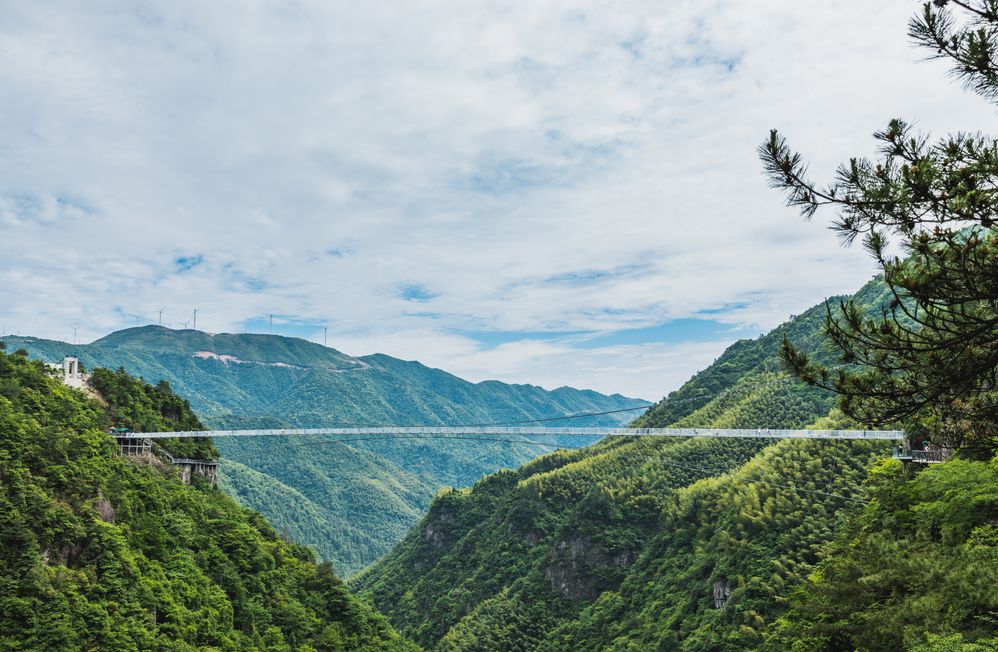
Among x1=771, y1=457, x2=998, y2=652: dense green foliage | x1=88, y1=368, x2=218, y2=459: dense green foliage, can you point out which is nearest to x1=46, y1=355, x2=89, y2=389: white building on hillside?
x1=88, y1=368, x2=218, y2=459: dense green foliage

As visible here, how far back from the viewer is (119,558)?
857 inches

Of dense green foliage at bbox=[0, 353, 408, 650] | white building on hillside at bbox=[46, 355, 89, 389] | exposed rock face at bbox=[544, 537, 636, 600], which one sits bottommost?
exposed rock face at bbox=[544, 537, 636, 600]

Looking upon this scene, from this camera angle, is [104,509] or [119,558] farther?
[104,509]

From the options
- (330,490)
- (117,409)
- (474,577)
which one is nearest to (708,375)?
(474,577)

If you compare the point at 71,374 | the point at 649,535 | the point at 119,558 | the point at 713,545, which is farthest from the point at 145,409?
the point at 649,535

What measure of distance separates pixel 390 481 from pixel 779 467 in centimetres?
14742

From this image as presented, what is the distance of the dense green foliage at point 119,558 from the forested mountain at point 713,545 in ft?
63.2

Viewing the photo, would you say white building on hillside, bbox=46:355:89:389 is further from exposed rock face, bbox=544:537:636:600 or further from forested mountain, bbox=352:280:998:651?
exposed rock face, bbox=544:537:636:600

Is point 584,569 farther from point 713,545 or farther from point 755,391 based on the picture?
point 755,391

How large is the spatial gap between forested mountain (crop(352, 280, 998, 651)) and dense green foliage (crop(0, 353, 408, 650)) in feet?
63.2

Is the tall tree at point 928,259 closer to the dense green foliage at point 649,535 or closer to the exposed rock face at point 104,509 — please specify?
the exposed rock face at point 104,509

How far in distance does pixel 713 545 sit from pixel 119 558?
36776mm

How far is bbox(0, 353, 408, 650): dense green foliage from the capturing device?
19172 mm

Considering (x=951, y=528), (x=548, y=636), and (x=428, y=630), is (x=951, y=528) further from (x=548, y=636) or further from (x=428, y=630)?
(x=428, y=630)
